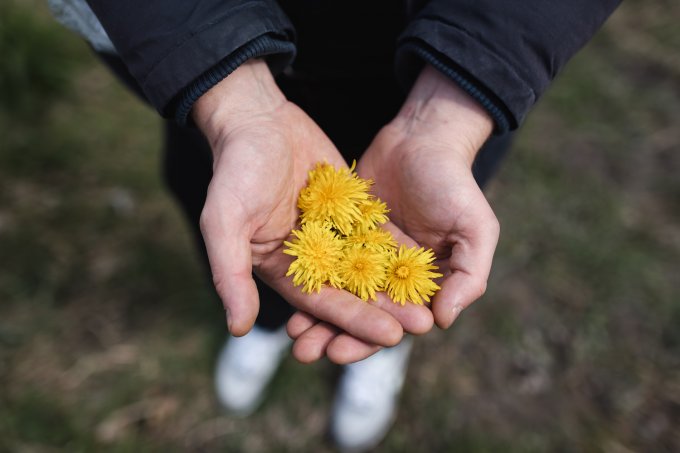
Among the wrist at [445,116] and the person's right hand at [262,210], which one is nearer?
the person's right hand at [262,210]

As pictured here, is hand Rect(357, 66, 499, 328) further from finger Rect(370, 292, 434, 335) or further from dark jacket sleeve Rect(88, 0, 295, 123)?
dark jacket sleeve Rect(88, 0, 295, 123)

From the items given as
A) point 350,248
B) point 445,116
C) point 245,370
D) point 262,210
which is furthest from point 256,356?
point 445,116

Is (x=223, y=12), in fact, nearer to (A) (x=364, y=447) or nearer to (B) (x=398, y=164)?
(B) (x=398, y=164)

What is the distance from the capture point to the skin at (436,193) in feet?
4.64

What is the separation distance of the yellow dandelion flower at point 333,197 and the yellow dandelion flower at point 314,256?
4cm

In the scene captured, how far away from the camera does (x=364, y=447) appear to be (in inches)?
89.7

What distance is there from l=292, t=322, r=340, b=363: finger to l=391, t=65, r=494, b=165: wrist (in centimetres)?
61

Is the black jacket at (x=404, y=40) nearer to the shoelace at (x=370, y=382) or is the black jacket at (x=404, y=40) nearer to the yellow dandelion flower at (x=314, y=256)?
the yellow dandelion flower at (x=314, y=256)

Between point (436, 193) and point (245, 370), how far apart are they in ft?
4.11

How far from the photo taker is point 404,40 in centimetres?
152

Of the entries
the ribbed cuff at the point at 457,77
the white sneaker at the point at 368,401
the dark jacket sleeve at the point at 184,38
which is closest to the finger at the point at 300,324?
the dark jacket sleeve at the point at 184,38

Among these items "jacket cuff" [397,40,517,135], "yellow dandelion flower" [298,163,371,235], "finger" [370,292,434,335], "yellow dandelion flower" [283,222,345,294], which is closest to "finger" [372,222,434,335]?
"finger" [370,292,434,335]

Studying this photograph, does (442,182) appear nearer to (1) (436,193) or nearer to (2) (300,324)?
(1) (436,193)

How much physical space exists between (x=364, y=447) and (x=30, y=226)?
6.41 feet
